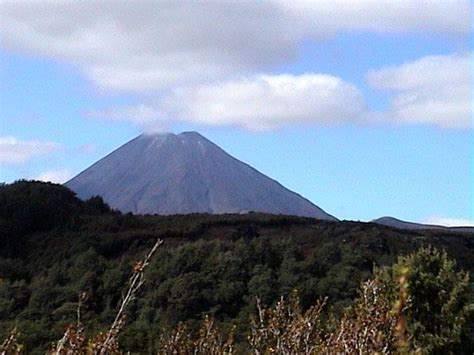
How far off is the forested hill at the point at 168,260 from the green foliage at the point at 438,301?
19.6ft

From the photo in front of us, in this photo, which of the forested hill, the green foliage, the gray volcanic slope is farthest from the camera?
the gray volcanic slope

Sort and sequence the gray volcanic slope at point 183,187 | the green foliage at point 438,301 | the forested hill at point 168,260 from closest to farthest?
the green foliage at point 438,301 → the forested hill at point 168,260 → the gray volcanic slope at point 183,187

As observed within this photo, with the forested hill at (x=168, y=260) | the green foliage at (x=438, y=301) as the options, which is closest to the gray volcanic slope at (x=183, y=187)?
the forested hill at (x=168, y=260)

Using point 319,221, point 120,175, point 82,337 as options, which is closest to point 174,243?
point 319,221

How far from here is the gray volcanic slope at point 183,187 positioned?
16888cm

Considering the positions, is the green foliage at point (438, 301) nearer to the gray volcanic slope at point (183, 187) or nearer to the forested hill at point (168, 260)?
the forested hill at point (168, 260)

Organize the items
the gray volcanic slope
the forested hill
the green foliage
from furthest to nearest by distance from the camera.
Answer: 1. the gray volcanic slope
2. the forested hill
3. the green foliage

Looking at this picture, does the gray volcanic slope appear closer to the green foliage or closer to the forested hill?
the forested hill

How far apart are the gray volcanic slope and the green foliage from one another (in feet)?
448

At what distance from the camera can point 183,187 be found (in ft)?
593

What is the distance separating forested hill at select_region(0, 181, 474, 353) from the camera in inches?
1325

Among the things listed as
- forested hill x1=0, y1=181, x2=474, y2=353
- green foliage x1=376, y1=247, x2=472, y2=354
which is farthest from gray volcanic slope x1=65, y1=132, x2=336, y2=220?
green foliage x1=376, y1=247, x2=472, y2=354

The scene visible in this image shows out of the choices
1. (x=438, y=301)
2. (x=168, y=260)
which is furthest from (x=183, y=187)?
(x=438, y=301)

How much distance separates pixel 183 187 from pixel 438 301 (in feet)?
527
